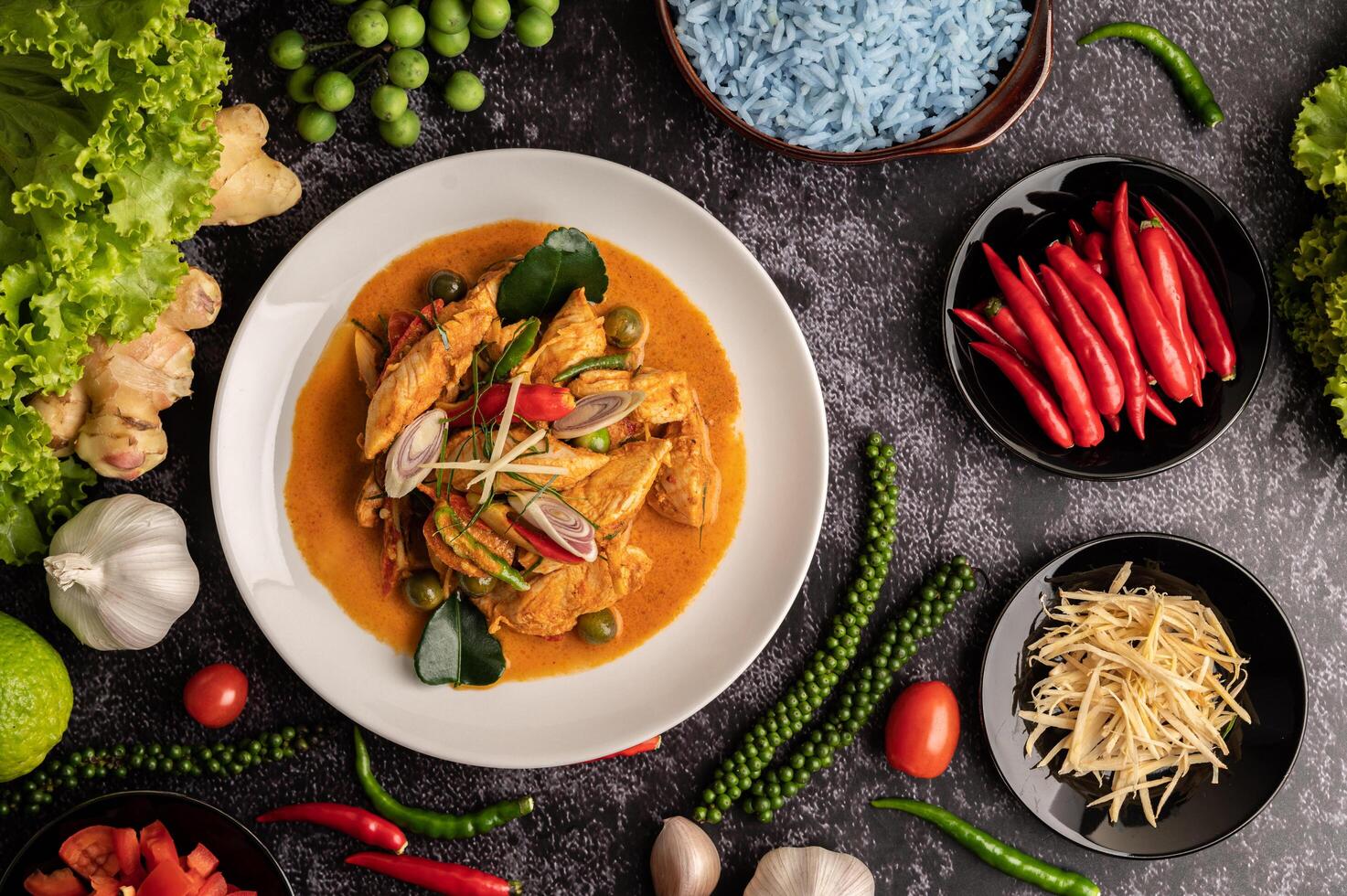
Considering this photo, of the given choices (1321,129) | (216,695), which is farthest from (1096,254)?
(216,695)

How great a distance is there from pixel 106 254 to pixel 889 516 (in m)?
2.41

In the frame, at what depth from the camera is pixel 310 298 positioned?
302cm

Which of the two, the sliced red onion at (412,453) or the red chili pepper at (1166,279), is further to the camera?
the red chili pepper at (1166,279)

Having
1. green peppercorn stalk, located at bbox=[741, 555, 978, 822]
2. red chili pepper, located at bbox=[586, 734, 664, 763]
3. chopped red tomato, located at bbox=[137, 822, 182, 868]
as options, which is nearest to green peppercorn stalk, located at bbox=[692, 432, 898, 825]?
green peppercorn stalk, located at bbox=[741, 555, 978, 822]

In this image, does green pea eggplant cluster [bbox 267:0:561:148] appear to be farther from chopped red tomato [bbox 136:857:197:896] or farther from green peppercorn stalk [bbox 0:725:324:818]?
chopped red tomato [bbox 136:857:197:896]

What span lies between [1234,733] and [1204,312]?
A: 144cm

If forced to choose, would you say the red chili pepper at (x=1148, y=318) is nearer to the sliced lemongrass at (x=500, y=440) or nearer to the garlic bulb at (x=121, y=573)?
the sliced lemongrass at (x=500, y=440)

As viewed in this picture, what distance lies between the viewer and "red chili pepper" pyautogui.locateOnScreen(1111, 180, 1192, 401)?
3.10 metres

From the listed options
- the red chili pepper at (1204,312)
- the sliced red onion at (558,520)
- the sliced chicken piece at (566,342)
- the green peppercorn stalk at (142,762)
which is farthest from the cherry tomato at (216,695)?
the red chili pepper at (1204,312)

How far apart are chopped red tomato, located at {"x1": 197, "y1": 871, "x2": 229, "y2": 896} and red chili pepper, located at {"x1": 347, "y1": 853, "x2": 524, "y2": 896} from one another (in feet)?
1.25

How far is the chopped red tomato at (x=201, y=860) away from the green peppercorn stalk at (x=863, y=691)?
1.69 meters

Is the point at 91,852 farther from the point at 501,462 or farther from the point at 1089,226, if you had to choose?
the point at 1089,226

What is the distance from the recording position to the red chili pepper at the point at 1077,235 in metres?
3.24

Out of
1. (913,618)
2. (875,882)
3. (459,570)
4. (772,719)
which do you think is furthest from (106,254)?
(875,882)
